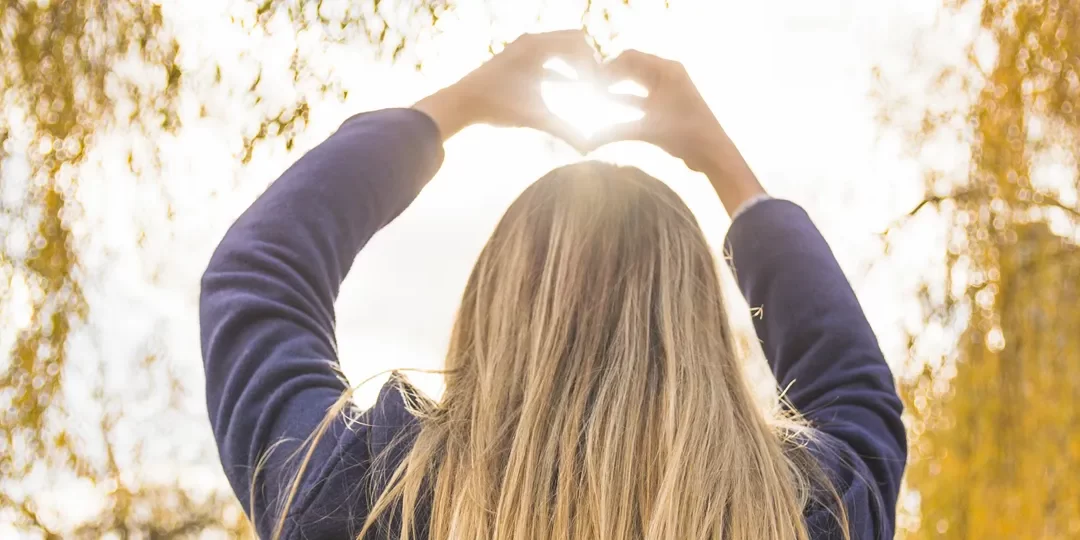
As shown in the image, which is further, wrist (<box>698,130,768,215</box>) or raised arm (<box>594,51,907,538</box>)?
wrist (<box>698,130,768,215</box>)

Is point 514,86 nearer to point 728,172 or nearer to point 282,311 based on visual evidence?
point 728,172

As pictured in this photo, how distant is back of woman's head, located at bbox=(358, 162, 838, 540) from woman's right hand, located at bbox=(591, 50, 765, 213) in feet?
0.61

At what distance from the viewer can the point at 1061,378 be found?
2887 millimetres

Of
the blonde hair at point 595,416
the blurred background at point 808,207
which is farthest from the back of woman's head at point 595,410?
the blurred background at point 808,207

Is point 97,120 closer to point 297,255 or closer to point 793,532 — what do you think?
point 297,255

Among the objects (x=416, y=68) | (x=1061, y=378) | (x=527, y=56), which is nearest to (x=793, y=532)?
(x=527, y=56)

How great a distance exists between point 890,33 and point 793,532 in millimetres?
2969

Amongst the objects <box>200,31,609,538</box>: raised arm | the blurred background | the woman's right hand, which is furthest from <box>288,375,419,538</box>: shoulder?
the blurred background

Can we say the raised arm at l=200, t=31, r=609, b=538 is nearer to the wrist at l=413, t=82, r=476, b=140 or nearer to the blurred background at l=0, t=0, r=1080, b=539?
the wrist at l=413, t=82, r=476, b=140

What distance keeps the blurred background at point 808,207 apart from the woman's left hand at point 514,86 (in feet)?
4.73

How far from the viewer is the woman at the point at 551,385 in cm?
67

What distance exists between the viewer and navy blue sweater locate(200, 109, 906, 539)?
0.65 m

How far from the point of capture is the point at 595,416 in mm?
730

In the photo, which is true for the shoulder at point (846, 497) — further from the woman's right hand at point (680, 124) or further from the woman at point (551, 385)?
the woman's right hand at point (680, 124)
